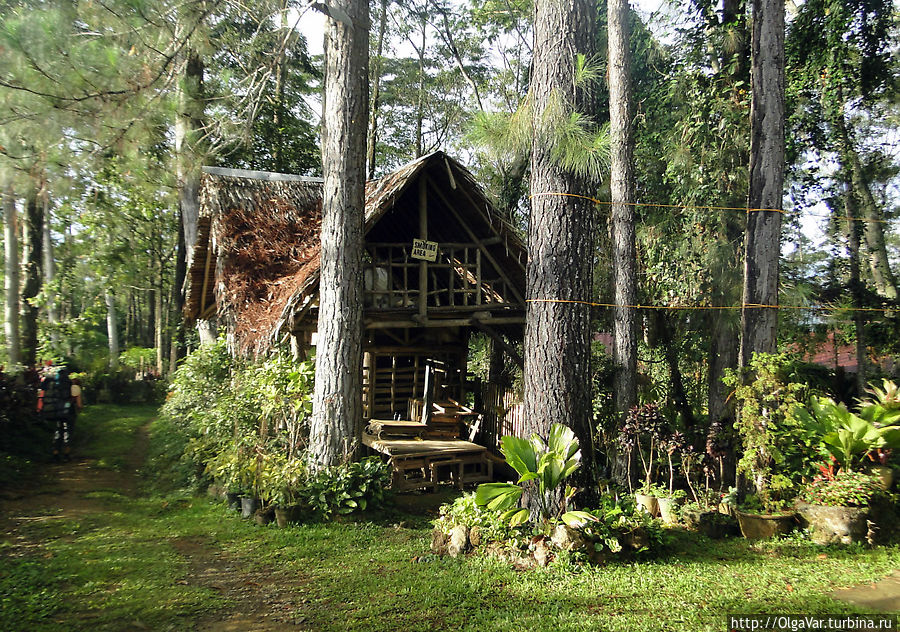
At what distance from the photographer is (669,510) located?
6121 millimetres

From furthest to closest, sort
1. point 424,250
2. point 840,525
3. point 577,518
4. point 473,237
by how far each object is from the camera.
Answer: point 473,237 < point 424,250 < point 840,525 < point 577,518

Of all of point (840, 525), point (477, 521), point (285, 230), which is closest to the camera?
point (477, 521)

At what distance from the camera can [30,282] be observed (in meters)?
10.5

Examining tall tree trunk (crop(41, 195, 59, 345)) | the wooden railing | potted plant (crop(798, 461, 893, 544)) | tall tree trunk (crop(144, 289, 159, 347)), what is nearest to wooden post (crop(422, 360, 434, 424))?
the wooden railing

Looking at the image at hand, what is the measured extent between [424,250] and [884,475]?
6.12 metres

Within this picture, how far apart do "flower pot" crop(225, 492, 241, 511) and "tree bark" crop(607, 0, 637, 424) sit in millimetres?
5207

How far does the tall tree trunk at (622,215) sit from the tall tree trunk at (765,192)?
1.78 metres

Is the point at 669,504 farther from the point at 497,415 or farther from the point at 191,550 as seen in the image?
the point at 191,550

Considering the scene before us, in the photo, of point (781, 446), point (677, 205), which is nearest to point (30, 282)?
point (677, 205)

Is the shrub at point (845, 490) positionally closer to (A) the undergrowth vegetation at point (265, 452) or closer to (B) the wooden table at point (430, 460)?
(B) the wooden table at point (430, 460)

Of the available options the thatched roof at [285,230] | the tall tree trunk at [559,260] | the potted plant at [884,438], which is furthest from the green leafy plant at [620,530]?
the thatched roof at [285,230]

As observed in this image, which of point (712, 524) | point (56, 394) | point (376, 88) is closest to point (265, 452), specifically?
point (712, 524)

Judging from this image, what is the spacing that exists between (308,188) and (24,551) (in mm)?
7651

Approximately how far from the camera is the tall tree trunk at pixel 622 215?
8.17 m
